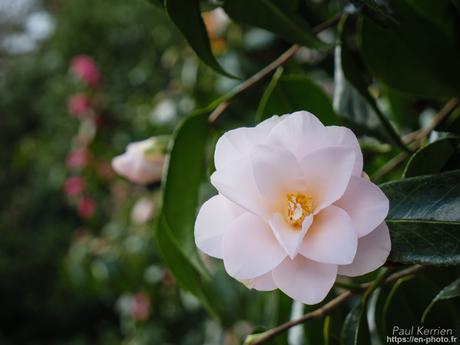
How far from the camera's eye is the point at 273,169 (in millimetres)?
333

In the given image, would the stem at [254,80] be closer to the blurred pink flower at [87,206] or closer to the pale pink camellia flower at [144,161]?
the pale pink camellia flower at [144,161]

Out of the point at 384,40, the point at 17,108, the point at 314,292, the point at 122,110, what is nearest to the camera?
the point at 314,292

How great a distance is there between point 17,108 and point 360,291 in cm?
407

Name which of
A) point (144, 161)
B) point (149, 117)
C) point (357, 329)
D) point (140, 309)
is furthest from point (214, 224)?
point (140, 309)

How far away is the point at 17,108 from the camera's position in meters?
4.15

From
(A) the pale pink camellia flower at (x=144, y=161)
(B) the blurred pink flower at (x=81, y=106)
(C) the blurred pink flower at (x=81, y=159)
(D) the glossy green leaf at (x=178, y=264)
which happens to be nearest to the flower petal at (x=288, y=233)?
(D) the glossy green leaf at (x=178, y=264)

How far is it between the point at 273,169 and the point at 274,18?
17 cm

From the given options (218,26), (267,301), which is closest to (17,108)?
(218,26)

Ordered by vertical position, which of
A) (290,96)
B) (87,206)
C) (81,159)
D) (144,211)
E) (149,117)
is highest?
(290,96)

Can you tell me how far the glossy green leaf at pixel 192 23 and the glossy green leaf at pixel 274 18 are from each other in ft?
0.08

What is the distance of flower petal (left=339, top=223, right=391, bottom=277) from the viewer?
0.32 m

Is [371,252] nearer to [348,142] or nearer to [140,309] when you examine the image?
[348,142]

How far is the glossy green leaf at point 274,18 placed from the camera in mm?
447

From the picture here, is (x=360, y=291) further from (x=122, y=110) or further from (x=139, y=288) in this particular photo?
(x=122, y=110)
